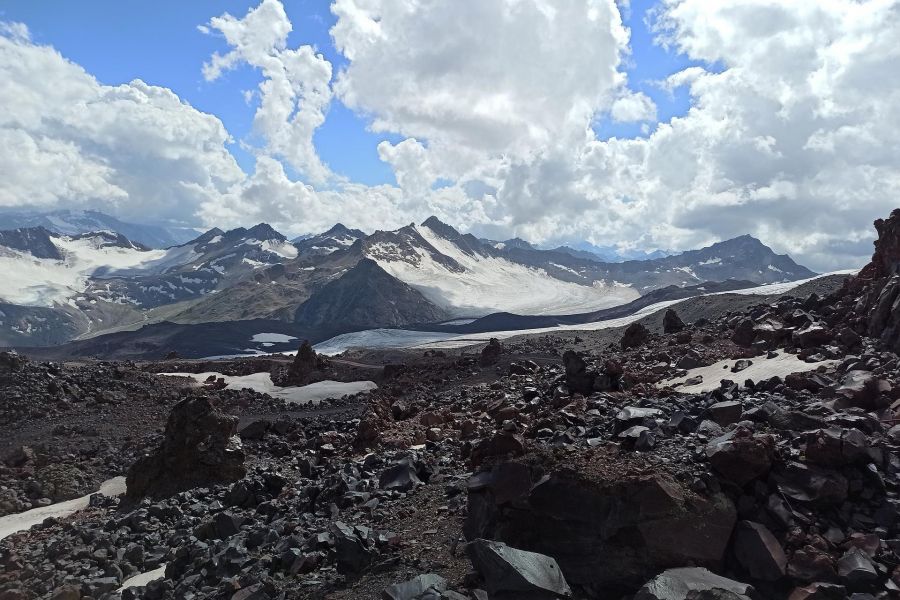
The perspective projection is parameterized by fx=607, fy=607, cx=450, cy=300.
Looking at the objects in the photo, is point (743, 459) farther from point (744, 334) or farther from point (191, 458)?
point (744, 334)

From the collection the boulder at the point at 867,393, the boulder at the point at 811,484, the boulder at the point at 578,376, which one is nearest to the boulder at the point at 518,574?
the boulder at the point at 811,484

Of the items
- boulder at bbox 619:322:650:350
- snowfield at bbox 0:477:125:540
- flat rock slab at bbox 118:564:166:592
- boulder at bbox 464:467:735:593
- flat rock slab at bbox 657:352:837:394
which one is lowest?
snowfield at bbox 0:477:125:540

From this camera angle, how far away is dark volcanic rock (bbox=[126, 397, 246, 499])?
18.5 m

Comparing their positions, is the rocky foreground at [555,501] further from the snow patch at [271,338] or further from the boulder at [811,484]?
the snow patch at [271,338]

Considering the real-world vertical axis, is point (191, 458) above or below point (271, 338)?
below

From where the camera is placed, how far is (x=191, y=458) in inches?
745

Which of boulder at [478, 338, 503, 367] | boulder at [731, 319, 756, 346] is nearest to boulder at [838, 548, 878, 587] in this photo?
boulder at [731, 319, 756, 346]

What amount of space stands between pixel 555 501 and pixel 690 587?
192 cm

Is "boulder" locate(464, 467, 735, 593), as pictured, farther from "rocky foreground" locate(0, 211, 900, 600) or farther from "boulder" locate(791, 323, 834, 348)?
"boulder" locate(791, 323, 834, 348)

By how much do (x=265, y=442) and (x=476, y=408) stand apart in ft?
28.3

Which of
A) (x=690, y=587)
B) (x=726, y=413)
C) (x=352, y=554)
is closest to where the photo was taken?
(x=690, y=587)

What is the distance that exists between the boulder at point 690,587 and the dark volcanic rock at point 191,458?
47.9 feet

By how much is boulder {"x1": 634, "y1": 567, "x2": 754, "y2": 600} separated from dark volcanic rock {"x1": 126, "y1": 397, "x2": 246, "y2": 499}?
1459 centimetres

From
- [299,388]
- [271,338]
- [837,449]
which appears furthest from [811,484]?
[271,338]
